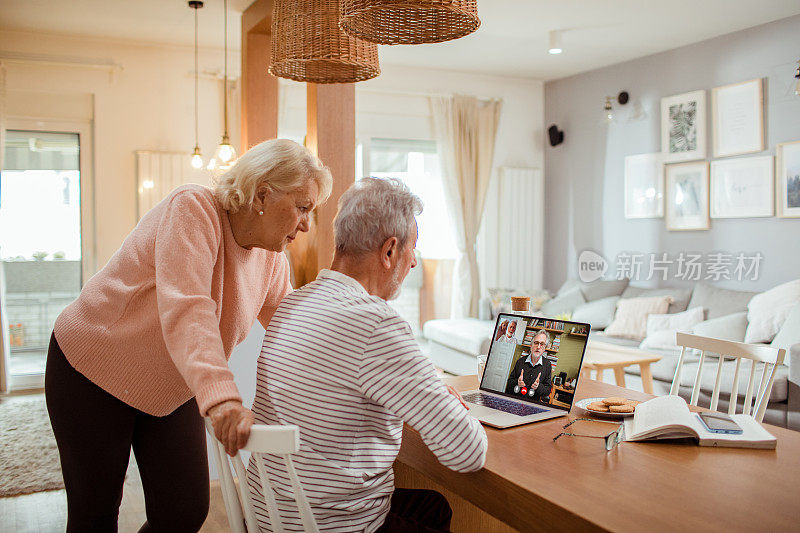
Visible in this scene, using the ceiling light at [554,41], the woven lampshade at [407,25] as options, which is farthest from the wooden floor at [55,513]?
the ceiling light at [554,41]

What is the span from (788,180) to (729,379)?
5.86ft

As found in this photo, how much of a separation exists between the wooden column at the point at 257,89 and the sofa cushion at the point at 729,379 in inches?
117

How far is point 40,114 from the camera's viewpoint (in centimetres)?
559

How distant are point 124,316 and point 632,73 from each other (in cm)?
552

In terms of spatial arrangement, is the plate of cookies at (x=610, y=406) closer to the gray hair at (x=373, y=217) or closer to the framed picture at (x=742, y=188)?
the gray hair at (x=373, y=217)

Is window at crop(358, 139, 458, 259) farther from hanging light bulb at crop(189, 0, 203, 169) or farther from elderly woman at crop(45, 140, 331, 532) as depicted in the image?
elderly woman at crop(45, 140, 331, 532)

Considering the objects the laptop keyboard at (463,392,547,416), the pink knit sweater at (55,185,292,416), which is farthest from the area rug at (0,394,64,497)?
the laptop keyboard at (463,392,547,416)

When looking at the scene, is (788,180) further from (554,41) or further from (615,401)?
(615,401)

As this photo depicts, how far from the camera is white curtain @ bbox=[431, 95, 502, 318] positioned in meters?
6.61

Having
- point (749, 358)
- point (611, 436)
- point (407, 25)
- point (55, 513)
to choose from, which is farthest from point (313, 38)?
point (55, 513)

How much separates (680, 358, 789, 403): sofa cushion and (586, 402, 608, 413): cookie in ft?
6.54

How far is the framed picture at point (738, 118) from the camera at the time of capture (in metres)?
5.02

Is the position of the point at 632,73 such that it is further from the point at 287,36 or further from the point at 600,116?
the point at 287,36

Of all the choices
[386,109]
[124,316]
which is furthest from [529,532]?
[386,109]
